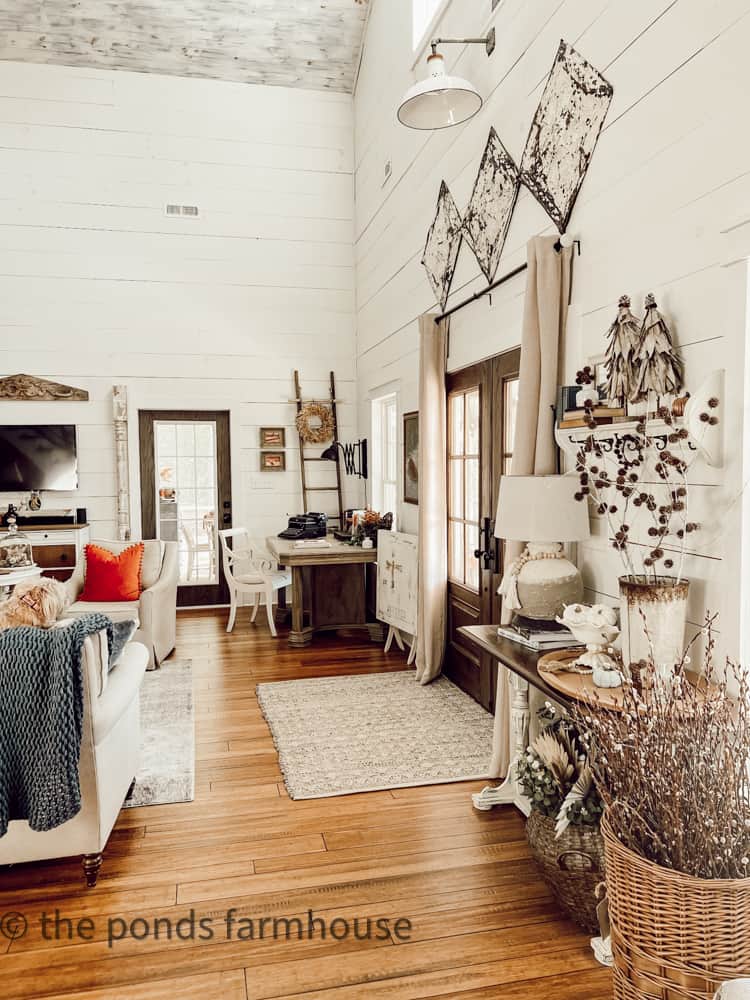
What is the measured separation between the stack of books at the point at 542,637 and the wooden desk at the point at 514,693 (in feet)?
0.08

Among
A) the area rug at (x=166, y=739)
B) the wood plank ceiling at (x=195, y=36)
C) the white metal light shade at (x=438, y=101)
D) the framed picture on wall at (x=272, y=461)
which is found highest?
the wood plank ceiling at (x=195, y=36)

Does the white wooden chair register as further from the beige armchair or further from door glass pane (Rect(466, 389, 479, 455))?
door glass pane (Rect(466, 389, 479, 455))

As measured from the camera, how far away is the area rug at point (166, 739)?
3361mm

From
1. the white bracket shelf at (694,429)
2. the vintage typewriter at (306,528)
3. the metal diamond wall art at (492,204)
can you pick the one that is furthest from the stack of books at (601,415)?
the vintage typewriter at (306,528)

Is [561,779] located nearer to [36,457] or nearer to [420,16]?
[420,16]

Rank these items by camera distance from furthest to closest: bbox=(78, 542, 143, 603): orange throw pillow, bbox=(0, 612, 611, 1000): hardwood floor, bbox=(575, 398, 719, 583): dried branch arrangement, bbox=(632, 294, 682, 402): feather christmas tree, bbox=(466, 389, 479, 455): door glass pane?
1. bbox=(78, 542, 143, 603): orange throw pillow
2. bbox=(466, 389, 479, 455): door glass pane
3. bbox=(632, 294, 682, 402): feather christmas tree
4. bbox=(575, 398, 719, 583): dried branch arrangement
5. bbox=(0, 612, 611, 1000): hardwood floor

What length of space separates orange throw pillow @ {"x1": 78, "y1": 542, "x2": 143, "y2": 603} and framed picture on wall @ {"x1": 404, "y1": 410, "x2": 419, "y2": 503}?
206 centimetres

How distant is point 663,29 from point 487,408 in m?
→ 2.13

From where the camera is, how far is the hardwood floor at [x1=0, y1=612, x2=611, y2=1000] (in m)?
2.13

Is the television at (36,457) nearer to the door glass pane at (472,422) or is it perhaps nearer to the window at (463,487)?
the window at (463,487)

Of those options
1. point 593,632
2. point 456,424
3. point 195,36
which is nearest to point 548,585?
point 593,632

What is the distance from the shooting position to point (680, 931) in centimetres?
151

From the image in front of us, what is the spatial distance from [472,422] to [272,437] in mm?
3308

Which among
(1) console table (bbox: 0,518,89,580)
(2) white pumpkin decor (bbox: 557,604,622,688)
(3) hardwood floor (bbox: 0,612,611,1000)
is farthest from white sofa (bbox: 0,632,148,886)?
(1) console table (bbox: 0,518,89,580)
